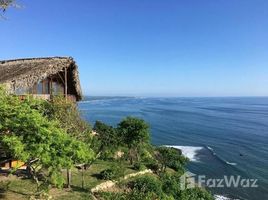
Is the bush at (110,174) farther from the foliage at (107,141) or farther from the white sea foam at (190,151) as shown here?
the white sea foam at (190,151)

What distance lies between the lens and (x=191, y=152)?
168 feet

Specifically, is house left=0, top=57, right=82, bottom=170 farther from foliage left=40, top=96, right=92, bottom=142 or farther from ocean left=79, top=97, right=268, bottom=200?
ocean left=79, top=97, right=268, bottom=200

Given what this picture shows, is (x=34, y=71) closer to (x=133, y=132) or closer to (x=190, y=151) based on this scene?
(x=133, y=132)

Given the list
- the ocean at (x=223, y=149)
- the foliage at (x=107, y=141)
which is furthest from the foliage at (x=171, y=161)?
the foliage at (x=107, y=141)

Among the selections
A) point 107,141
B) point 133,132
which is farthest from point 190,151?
→ point 107,141

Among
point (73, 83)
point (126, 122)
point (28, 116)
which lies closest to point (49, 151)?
point (28, 116)

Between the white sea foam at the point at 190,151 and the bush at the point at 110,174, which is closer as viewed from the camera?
the bush at the point at 110,174

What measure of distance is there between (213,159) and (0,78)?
3559 centimetres

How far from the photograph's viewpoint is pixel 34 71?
19625 mm

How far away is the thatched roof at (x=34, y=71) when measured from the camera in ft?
62.2

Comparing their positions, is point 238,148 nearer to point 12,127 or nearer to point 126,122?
point 126,122

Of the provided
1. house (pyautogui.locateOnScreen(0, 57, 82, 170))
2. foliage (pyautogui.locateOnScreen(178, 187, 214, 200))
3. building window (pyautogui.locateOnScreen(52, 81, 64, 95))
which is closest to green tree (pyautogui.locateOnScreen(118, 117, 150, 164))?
foliage (pyautogui.locateOnScreen(178, 187, 214, 200))

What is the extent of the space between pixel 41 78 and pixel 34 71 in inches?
26.5

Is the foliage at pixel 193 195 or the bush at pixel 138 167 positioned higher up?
the bush at pixel 138 167
